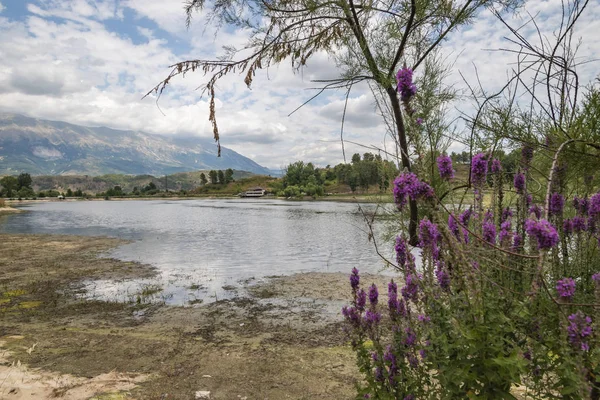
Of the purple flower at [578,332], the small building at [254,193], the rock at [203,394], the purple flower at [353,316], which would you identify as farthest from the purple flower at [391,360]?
the small building at [254,193]

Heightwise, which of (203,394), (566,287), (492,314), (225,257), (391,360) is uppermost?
(566,287)

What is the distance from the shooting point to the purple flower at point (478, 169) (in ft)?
10.0

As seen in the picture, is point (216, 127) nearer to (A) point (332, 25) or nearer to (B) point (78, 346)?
(A) point (332, 25)

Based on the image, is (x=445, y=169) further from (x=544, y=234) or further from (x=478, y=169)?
(x=544, y=234)

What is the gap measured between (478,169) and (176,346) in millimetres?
6613

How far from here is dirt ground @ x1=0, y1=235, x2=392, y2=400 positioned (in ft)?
17.5

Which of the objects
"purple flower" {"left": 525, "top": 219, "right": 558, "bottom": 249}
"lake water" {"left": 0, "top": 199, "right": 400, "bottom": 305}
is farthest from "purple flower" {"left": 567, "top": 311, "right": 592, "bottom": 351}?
"lake water" {"left": 0, "top": 199, "right": 400, "bottom": 305}

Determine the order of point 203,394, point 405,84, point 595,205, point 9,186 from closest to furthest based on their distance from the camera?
point 405,84 < point 595,205 < point 203,394 < point 9,186

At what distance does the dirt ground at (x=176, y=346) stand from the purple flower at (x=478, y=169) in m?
3.50

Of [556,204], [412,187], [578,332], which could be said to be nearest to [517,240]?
[556,204]

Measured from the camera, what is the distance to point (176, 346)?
24.3 ft

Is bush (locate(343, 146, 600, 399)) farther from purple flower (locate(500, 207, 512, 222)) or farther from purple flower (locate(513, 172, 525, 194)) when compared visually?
purple flower (locate(500, 207, 512, 222))

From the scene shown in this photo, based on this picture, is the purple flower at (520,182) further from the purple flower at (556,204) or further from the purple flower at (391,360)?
the purple flower at (391,360)

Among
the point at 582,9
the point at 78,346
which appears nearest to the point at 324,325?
the point at 78,346
